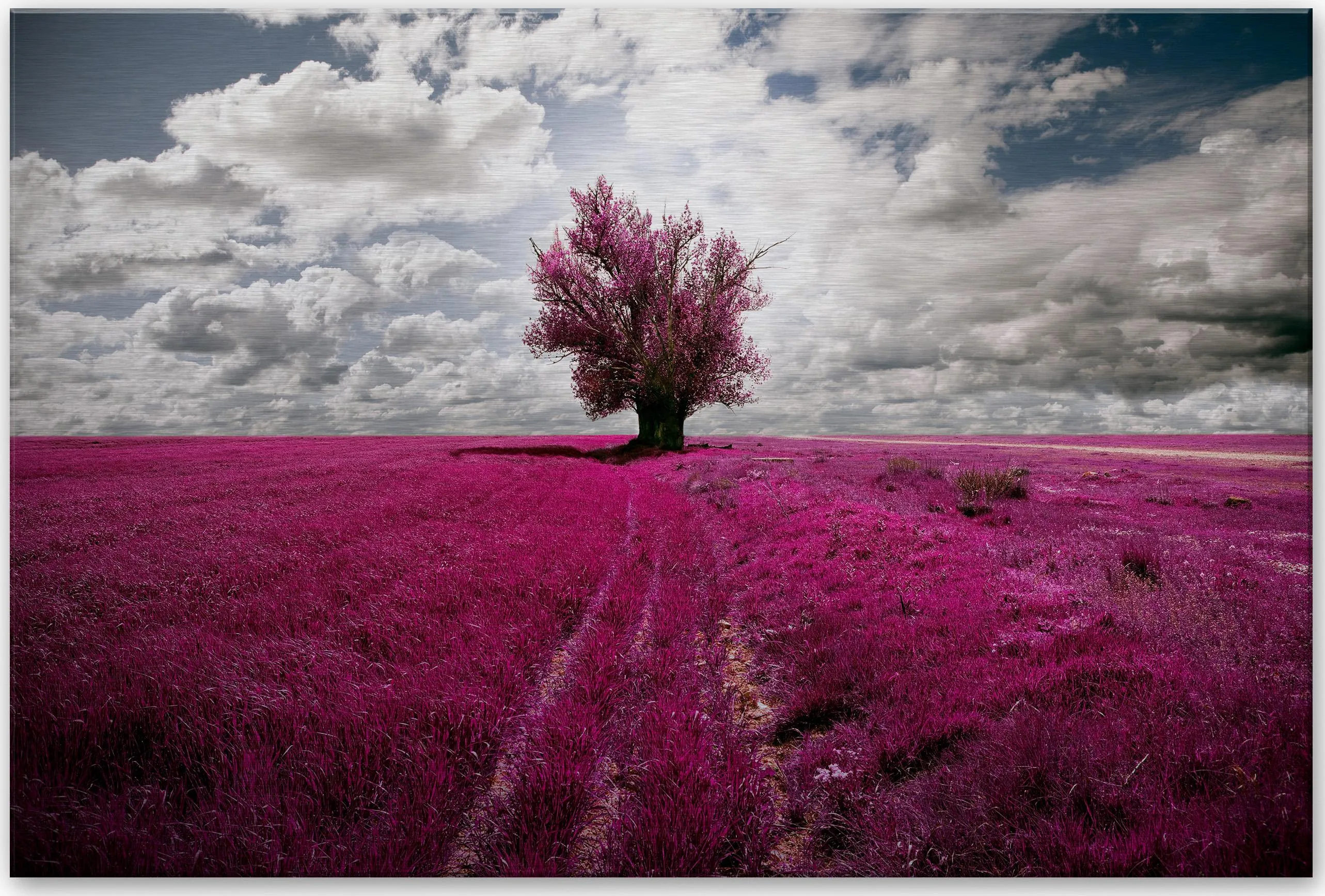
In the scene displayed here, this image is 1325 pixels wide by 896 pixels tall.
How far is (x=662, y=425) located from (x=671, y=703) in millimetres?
22180

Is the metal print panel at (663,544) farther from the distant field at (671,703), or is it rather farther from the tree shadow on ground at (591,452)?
the tree shadow on ground at (591,452)

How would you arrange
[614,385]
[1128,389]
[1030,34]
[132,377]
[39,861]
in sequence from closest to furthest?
[39,861] < [1030,34] < [132,377] < [1128,389] < [614,385]

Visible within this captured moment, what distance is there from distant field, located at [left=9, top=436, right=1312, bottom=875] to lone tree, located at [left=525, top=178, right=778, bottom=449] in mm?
13144

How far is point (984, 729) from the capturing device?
122 inches

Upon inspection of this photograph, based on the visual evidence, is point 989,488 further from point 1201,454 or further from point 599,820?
point 1201,454

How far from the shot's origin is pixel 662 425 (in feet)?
83.8

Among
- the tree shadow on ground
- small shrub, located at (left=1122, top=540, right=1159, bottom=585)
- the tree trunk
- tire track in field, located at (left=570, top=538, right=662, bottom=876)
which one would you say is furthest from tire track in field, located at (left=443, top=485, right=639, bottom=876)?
the tree trunk

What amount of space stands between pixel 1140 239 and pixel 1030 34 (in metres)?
2.25

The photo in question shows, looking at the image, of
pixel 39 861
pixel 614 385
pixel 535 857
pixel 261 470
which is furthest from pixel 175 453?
pixel 535 857

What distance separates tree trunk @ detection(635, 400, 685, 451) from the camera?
2522cm

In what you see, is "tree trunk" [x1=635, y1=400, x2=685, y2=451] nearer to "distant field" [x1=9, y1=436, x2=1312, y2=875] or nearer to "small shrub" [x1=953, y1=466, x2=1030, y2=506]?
"small shrub" [x1=953, y1=466, x2=1030, y2=506]

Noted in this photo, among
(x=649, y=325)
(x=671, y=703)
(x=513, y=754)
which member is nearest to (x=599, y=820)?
(x=513, y=754)

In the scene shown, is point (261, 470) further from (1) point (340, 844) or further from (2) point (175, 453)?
(1) point (340, 844)

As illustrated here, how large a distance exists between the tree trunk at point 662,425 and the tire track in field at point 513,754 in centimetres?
2017
